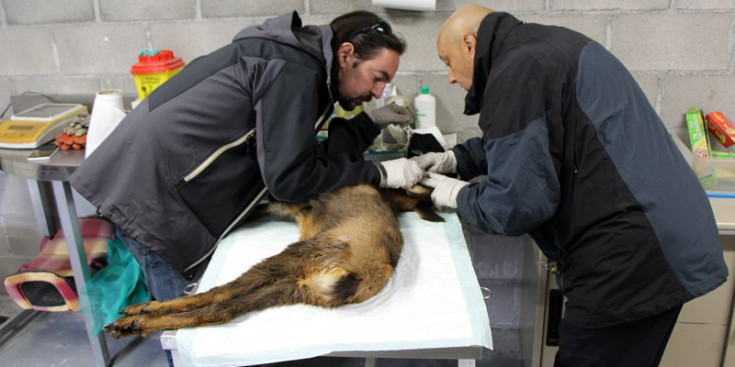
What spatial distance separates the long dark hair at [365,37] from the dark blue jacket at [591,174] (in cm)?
39

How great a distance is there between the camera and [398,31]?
2.50m

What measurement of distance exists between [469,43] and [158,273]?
1.18m

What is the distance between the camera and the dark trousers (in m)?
1.53

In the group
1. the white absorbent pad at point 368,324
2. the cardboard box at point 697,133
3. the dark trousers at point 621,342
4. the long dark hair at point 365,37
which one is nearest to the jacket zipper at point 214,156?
the white absorbent pad at point 368,324

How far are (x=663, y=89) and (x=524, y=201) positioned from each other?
1395 millimetres

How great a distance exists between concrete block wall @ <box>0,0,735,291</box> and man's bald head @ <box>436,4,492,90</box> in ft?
2.74

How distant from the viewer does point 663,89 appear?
2445mm

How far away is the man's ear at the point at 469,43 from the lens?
1.59 meters

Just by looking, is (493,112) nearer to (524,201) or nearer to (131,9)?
(524,201)

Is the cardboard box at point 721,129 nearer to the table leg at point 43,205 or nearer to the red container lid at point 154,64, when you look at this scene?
the red container lid at point 154,64

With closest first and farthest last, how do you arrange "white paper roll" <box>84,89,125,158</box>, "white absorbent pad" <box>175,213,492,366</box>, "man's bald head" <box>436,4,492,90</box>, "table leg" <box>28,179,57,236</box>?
"white absorbent pad" <box>175,213,492,366</box> < "man's bald head" <box>436,4,492,90</box> < "white paper roll" <box>84,89,125,158</box> < "table leg" <box>28,179,57,236</box>

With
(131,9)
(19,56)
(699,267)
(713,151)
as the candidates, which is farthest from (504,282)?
(19,56)

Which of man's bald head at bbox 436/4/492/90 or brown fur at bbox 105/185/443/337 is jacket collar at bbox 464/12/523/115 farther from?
brown fur at bbox 105/185/443/337

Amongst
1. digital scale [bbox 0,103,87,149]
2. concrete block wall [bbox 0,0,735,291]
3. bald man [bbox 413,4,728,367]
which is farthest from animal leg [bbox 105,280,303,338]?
concrete block wall [bbox 0,0,735,291]
